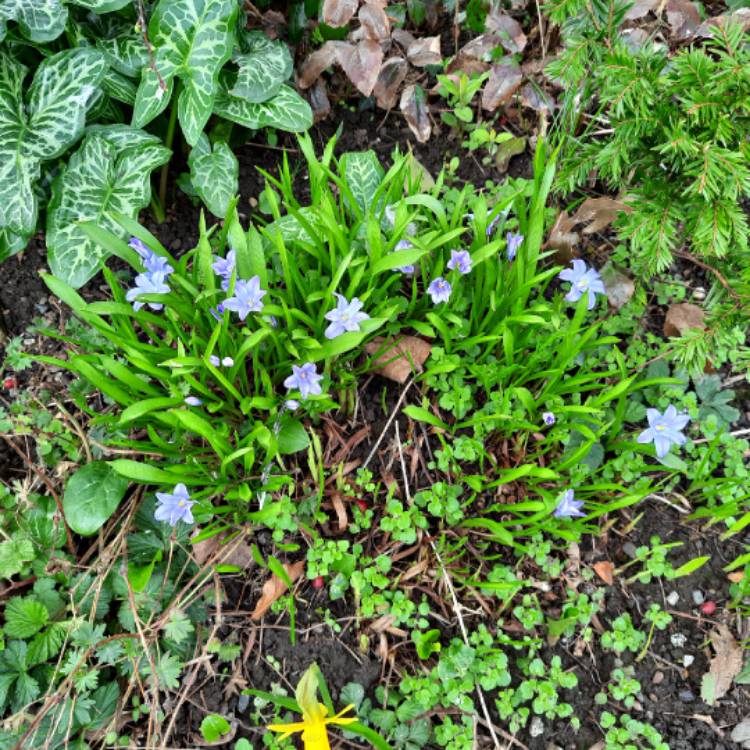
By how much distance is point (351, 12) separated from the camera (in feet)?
7.45

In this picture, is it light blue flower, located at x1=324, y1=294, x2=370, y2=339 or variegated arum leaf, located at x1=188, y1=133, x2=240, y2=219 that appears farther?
variegated arum leaf, located at x1=188, y1=133, x2=240, y2=219

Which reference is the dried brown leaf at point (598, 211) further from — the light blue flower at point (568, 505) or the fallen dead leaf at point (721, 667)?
the fallen dead leaf at point (721, 667)

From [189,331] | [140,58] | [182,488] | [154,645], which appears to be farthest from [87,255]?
[154,645]

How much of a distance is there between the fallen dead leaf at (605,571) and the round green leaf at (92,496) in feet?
4.45

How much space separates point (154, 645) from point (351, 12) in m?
1.99

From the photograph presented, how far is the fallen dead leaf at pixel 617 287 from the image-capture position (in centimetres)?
225

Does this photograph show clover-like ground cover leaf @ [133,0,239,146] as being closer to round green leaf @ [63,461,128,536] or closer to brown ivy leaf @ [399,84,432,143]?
brown ivy leaf @ [399,84,432,143]

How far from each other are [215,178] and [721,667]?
206 cm

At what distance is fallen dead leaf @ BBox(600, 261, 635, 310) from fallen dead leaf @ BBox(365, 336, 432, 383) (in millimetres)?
614

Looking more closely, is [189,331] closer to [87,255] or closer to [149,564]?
[87,255]

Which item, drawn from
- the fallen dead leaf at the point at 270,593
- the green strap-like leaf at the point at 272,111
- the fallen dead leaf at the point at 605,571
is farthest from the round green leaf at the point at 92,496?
the fallen dead leaf at the point at 605,571

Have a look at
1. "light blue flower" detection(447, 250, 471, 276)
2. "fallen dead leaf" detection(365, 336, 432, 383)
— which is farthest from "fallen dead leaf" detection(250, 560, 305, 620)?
"light blue flower" detection(447, 250, 471, 276)

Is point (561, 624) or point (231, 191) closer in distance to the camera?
point (561, 624)

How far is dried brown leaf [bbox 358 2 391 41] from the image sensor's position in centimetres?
231
